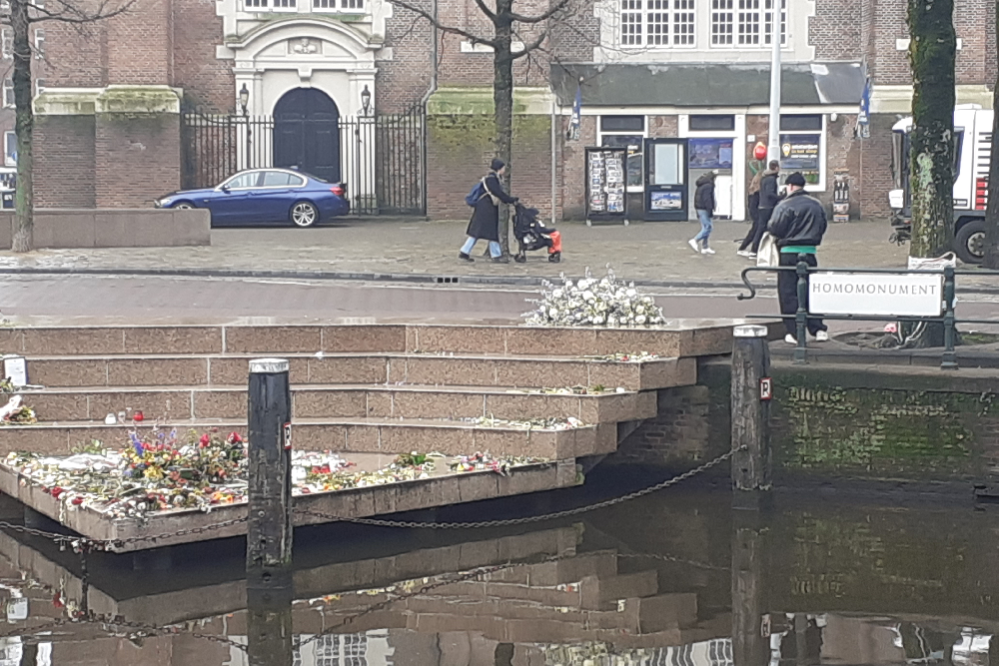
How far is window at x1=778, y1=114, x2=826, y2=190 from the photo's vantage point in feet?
117

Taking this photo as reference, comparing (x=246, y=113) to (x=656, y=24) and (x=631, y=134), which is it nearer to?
(x=631, y=134)

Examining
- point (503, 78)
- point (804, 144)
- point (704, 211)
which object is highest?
point (503, 78)

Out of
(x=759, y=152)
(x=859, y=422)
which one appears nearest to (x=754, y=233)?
(x=759, y=152)

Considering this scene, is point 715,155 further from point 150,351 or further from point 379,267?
point 150,351

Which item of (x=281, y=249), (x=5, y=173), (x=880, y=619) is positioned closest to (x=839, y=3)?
(x=281, y=249)

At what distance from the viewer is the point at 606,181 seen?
34.9 meters

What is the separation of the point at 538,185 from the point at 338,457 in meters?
24.5

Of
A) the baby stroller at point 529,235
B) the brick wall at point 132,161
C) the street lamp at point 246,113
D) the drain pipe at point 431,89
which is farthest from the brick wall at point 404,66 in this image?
the baby stroller at point 529,235

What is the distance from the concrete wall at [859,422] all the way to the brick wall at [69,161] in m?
26.6

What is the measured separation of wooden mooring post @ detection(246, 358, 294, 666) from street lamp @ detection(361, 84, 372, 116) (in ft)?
91.2

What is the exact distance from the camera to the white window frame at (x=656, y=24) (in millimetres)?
36812

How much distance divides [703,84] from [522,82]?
421 cm

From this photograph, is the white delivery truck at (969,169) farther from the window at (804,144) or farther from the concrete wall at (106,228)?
the concrete wall at (106,228)

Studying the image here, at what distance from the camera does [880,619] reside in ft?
27.4
